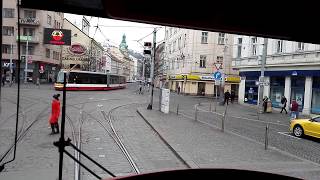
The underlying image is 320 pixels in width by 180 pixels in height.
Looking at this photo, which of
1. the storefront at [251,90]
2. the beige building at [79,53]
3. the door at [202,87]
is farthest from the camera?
the beige building at [79,53]

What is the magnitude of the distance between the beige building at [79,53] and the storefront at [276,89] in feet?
121

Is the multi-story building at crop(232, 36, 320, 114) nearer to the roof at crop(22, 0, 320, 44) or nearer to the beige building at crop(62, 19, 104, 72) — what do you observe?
the roof at crop(22, 0, 320, 44)

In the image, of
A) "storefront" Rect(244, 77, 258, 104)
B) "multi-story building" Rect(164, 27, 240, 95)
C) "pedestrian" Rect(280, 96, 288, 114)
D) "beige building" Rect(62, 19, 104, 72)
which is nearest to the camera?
"pedestrian" Rect(280, 96, 288, 114)

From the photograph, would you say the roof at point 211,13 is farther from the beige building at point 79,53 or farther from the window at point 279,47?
the beige building at point 79,53

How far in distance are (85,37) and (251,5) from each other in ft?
272

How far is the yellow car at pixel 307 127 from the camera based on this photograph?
16.6 m

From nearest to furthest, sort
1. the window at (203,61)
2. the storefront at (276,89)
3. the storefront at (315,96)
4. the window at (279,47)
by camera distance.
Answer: the storefront at (315,96) → the window at (279,47) → the storefront at (276,89) → the window at (203,61)

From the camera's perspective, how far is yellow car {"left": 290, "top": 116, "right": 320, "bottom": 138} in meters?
16.6

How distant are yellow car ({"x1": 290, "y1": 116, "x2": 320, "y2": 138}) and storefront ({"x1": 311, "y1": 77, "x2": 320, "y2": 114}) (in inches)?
512

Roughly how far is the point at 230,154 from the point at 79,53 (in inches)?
2196

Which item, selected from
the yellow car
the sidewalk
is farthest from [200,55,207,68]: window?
the sidewalk

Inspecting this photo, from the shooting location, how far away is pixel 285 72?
33344 millimetres

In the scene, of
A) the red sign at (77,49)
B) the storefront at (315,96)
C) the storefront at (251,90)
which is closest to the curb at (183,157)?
the storefront at (315,96)

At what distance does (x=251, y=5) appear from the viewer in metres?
3.40
